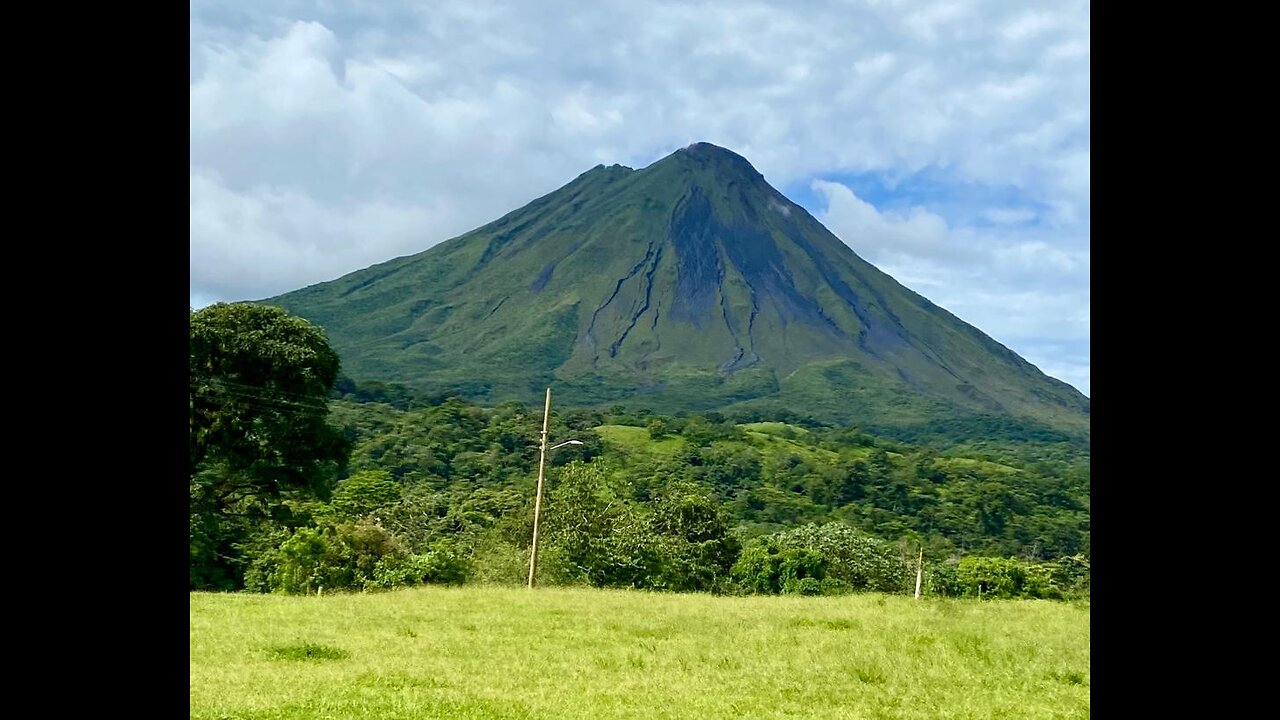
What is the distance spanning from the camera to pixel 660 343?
527ft

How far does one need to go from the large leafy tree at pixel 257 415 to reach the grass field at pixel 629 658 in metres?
8.97

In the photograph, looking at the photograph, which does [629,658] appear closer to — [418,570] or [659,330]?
[418,570]

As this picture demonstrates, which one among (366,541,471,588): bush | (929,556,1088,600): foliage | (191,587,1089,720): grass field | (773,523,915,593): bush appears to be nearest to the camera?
(191,587,1089,720): grass field

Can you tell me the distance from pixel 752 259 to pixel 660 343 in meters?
A: 42.0

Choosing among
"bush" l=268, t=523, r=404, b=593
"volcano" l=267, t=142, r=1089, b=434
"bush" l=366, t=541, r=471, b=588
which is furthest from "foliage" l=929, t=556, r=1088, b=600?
"volcano" l=267, t=142, r=1089, b=434

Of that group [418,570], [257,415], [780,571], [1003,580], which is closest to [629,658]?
[418,570]

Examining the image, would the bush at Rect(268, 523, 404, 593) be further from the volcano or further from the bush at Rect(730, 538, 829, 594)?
the volcano

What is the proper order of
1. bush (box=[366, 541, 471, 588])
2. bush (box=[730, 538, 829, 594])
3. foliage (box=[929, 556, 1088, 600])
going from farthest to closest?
bush (box=[730, 538, 829, 594]), foliage (box=[929, 556, 1088, 600]), bush (box=[366, 541, 471, 588])

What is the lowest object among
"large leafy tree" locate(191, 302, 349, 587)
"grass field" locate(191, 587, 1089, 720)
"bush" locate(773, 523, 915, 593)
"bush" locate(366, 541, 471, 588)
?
"bush" locate(773, 523, 915, 593)

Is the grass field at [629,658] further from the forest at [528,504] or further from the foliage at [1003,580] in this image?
the foliage at [1003,580]

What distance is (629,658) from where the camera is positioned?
13336 millimetres

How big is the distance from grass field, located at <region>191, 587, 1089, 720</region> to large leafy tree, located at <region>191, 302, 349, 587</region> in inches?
353

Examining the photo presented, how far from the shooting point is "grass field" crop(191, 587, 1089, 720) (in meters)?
10.4
